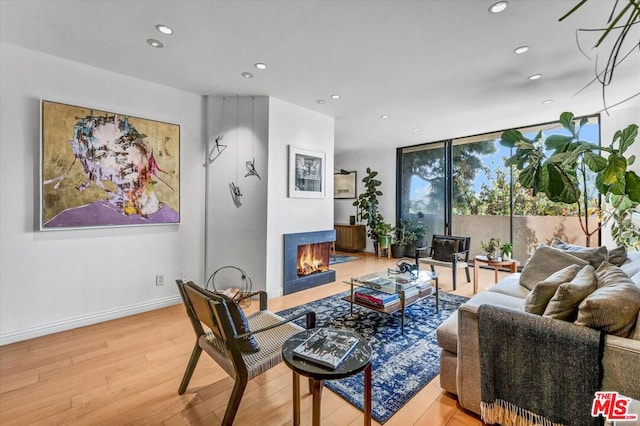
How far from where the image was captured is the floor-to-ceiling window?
5.06 metres

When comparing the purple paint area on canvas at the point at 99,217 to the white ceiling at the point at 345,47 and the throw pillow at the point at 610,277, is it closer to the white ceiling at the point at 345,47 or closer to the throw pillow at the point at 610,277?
the white ceiling at the point at 345,47

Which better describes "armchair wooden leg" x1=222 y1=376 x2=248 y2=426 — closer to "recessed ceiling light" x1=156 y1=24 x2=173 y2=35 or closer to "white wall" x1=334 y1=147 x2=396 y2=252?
"recessed ceiling light" x1=156 y1=24 x2=173 y2=35

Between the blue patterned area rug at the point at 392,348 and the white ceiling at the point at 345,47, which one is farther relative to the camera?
the white ceiling at the point at 345,47

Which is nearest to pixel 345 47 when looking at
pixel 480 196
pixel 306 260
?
pixel 306 260

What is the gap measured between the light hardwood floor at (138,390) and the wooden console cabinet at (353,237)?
17.0 feet

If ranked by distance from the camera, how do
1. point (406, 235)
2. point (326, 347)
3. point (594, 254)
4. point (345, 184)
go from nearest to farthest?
point (326, 347) < point (594, 254) < point (406, 235) < point (345, 184)

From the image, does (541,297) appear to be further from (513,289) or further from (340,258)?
(340,258)

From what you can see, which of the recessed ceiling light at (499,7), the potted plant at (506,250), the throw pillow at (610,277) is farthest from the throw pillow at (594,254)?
the recessed ceiling light at (499,7)

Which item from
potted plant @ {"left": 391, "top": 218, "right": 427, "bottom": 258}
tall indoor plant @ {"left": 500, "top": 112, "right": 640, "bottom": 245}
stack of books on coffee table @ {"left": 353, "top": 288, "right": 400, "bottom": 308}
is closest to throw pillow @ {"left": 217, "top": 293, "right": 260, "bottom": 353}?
stack of books on coffee table @ {"left": 353, "top": 288, "right": 400, "bottom": 308}

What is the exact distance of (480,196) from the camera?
19.2 feet

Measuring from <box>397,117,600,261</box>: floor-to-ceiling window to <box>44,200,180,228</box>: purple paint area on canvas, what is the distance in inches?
205

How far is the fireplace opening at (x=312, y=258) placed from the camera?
446 cm

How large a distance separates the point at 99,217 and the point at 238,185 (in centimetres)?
152

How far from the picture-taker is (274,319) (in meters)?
2.21
